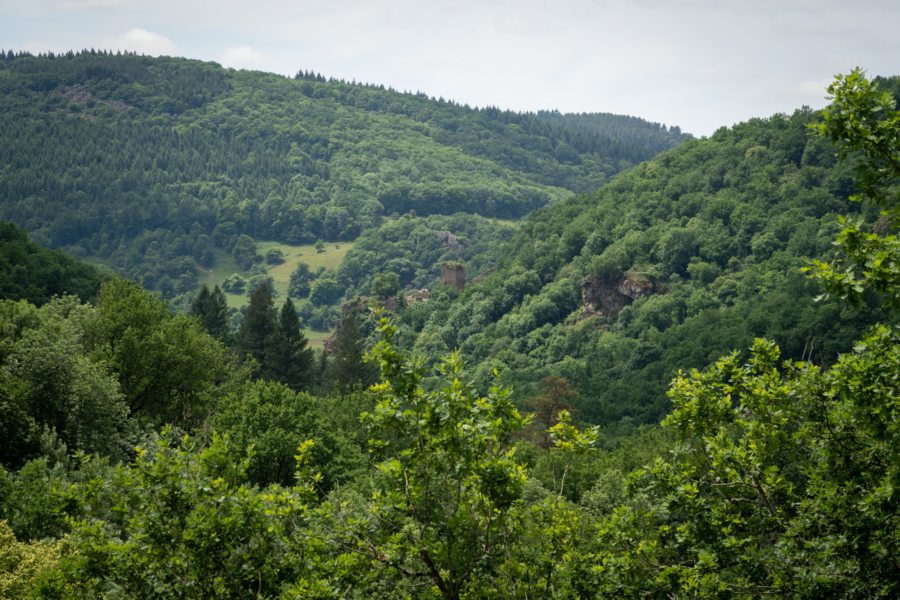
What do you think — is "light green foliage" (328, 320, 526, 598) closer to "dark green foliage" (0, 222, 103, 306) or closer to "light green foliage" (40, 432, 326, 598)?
"light green foliage" (40, 432, 326, 598)

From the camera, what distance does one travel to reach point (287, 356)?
96062 millimetres

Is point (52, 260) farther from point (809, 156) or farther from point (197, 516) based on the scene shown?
point (809, 156)

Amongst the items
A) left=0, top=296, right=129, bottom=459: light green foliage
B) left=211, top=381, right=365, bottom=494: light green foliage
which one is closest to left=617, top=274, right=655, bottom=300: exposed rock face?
left=211, top=381, right=365, bottom=494: light green foliage

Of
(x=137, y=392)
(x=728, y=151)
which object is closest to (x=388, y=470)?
(x=137, y=392)

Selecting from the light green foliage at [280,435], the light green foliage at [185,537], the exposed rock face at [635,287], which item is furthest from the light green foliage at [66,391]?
the exposed rock face at [635,287]

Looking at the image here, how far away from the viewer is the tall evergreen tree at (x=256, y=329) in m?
100

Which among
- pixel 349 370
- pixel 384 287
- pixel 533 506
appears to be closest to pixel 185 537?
pixel 533 506

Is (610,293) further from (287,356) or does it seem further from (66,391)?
(66,391)

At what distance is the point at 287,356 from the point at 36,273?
25715 mm

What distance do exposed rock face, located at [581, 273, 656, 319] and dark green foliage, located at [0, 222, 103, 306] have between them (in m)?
82.5

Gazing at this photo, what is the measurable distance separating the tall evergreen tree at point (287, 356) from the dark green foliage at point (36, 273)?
18.5 metres

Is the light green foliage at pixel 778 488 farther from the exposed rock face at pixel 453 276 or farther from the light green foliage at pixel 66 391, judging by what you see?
the exposed rock face at pixel 453 276

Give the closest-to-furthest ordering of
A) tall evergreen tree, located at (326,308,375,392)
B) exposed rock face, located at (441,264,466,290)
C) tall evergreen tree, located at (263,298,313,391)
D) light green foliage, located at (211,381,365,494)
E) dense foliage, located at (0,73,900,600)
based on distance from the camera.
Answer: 1. dense foliage, located at (0,73,900,600)
2. light green foliage, located at (211,381,365,494)
3. tall evergreen tree, located at (326,308,375,392)
4. tall evergreen tree, located at (263,298,313,391)
5. exposed rock face, located at (441,264,466,290)

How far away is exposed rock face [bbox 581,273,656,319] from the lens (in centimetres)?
14625
